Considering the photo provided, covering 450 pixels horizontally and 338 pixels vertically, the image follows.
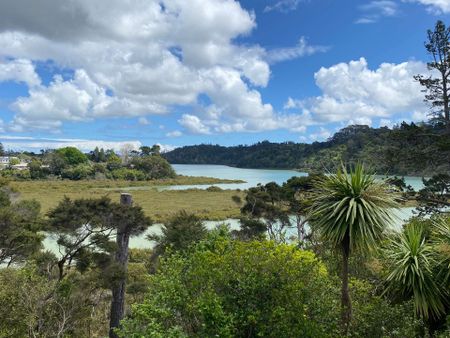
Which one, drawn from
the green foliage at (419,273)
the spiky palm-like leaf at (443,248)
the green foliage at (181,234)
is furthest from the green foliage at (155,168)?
the spiky palm-like leaf at (443,248)

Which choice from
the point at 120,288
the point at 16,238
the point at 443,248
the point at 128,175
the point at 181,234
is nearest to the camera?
the point at 443,248

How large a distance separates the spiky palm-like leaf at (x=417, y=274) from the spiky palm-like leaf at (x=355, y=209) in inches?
46.6

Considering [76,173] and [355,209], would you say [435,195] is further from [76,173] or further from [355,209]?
[76,173]

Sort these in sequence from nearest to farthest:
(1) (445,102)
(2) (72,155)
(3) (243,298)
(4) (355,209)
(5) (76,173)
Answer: (3) (243,298) → (4) (355,209) → (1) (445,102) → (5) (76,173) → (2) (72,155)

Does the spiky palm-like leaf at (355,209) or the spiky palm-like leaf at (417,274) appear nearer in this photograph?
the spiky palm-like leaf at (355,209)

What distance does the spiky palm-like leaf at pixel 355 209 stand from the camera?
26.9 feet

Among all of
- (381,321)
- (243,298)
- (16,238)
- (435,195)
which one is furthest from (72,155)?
(243,298)

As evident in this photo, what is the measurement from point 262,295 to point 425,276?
463 cm

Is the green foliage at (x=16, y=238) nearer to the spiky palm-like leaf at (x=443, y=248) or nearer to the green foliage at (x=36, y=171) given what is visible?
the spiky palm-like leaf at (x=443, y=248)

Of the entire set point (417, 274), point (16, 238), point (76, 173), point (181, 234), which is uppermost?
point (417, 274)

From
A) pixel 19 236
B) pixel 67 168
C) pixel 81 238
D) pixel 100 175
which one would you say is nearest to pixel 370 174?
pixel 81 238

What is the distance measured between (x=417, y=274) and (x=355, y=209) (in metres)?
2.50

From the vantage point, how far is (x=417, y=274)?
9.02 m

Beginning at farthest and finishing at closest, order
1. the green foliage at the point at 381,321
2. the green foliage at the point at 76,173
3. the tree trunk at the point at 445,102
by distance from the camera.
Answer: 1. the green foliage at the point at 76,173
2. the tree trunk at the point at 445,102
3. the green foliage at the point at 381,321
